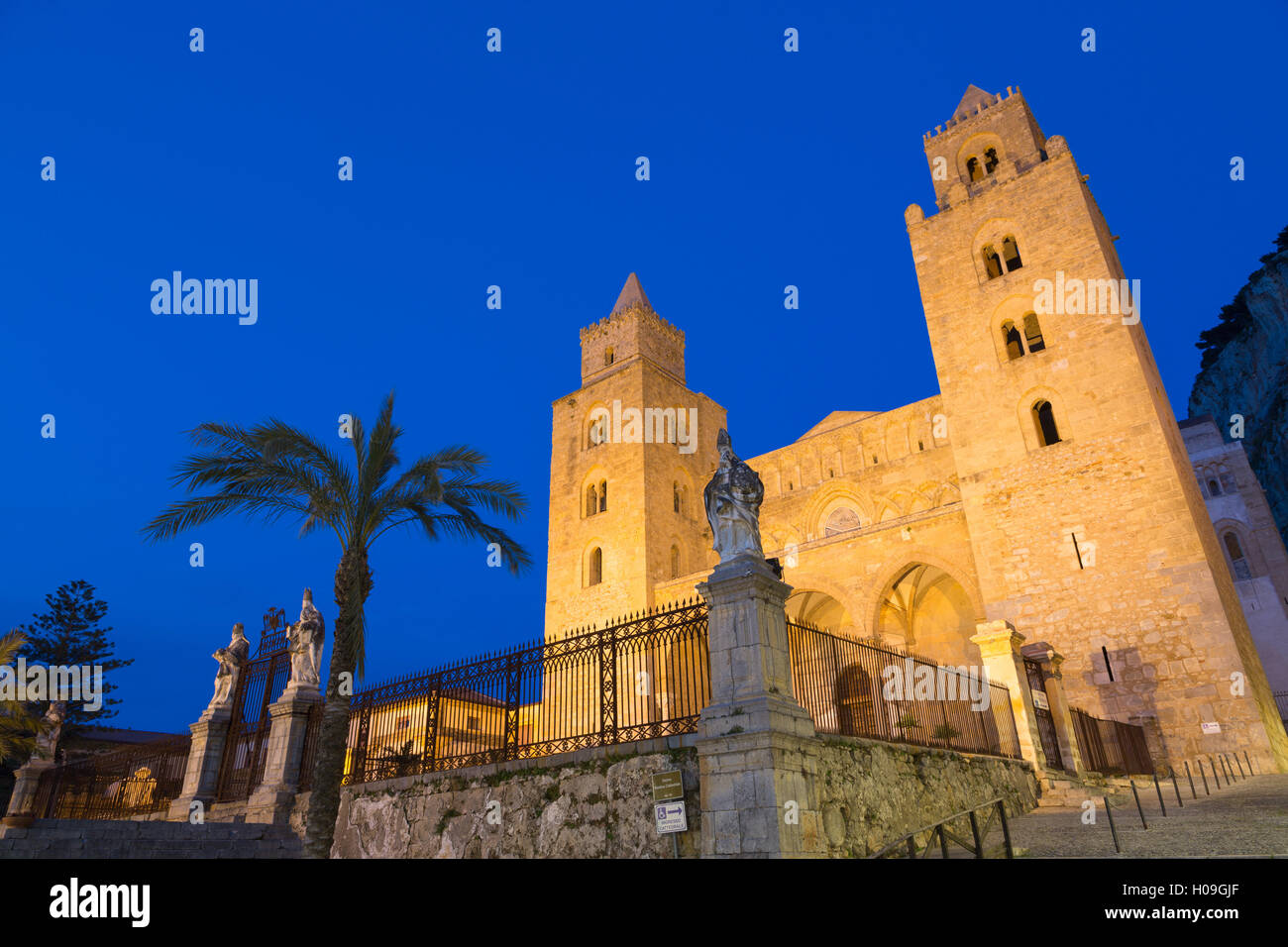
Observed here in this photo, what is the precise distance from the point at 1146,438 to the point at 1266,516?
21347 mm

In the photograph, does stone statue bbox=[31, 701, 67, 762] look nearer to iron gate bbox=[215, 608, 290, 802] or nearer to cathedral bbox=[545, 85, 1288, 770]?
iron gate bbox=[215, 608, 290, 802]

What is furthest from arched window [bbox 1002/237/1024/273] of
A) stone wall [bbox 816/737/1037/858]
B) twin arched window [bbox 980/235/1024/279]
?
stone wall [bbox 816/737/1037/858]

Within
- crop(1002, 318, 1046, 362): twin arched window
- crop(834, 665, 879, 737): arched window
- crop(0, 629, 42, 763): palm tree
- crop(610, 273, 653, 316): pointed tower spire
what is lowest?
crop(834, 665, 879, 737): arched window

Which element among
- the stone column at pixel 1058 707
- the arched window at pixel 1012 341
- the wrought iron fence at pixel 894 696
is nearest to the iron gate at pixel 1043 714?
the stone column at pixel 1058 707

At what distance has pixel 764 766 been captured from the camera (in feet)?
23.1

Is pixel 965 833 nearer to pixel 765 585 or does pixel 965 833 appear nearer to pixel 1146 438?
pixel 765 585

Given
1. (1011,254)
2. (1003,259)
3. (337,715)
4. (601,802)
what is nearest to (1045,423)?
(1003,259)

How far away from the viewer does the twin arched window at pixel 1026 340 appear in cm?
2205

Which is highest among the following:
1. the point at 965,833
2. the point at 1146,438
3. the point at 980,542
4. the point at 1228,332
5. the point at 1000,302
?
the point at 1228,332

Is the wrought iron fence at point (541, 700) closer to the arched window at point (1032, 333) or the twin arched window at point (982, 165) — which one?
the arched window at point (1032, 333)

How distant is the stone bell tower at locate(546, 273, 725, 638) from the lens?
28.6 m

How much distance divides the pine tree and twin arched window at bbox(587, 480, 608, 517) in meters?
16.7

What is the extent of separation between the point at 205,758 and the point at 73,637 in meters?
18.3
